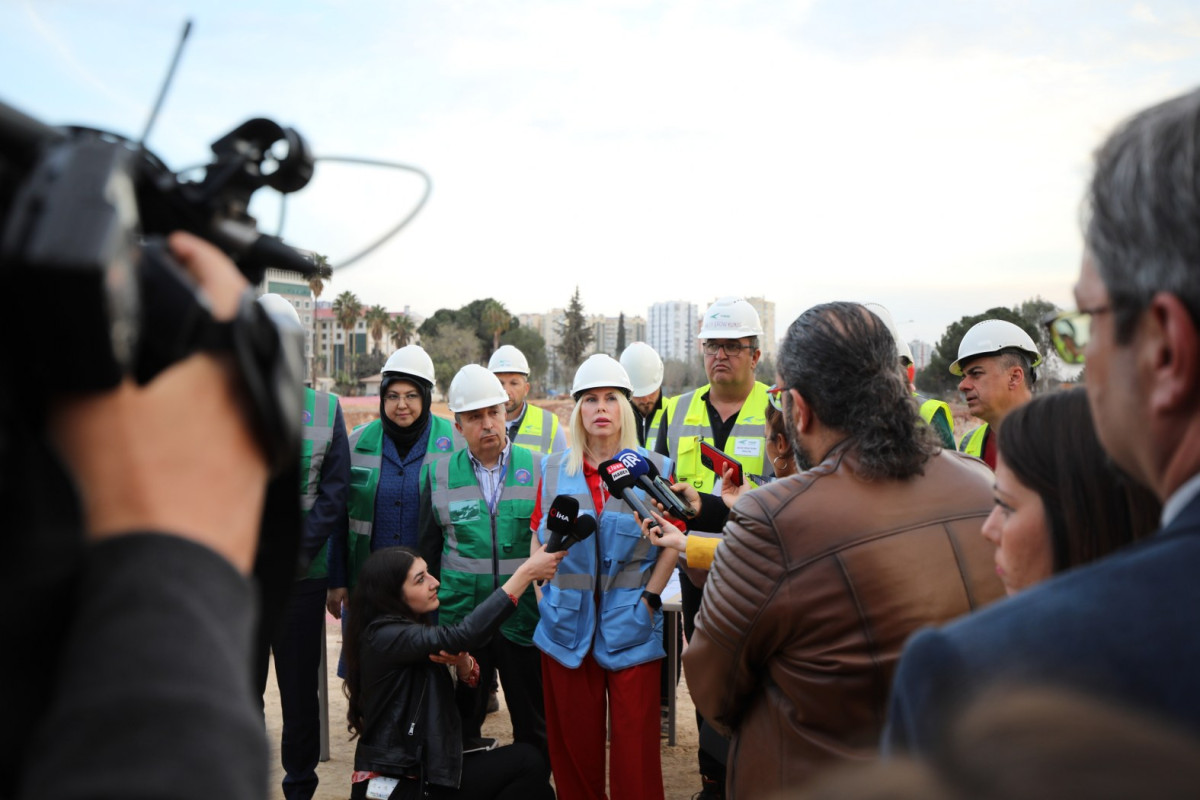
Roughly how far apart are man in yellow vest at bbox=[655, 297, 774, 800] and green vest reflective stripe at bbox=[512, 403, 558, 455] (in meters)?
1.56

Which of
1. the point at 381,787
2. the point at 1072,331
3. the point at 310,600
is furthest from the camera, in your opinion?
the point at 310,600

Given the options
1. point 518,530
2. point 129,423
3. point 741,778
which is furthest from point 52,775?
point 518,530

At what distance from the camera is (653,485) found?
409 cm

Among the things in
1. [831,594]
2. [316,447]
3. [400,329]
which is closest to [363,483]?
[316,447]

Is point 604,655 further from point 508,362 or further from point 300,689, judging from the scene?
point 508,362

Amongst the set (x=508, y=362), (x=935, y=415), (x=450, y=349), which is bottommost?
(x=935, y=415)

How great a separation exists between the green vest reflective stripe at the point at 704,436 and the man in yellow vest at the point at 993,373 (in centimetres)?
149

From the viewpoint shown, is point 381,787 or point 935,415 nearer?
point 381,787

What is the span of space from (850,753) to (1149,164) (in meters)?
1.65

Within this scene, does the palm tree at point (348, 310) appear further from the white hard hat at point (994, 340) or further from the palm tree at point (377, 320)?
the white hard hat at point (994, 340)

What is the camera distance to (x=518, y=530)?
532cm

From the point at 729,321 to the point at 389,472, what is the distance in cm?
252

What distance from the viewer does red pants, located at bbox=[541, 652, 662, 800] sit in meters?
4.44

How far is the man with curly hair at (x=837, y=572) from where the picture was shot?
212 centimetres
